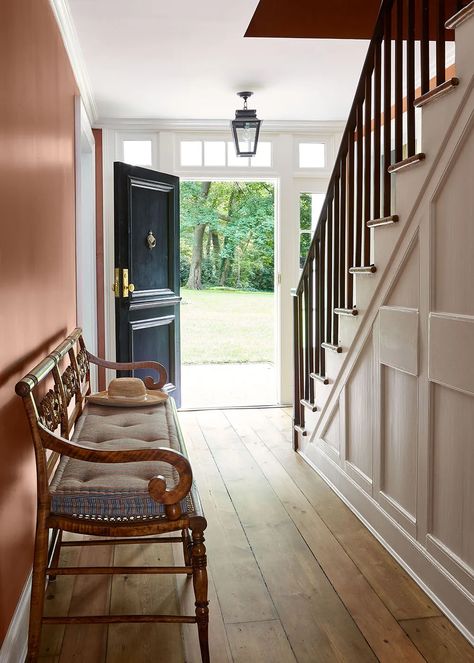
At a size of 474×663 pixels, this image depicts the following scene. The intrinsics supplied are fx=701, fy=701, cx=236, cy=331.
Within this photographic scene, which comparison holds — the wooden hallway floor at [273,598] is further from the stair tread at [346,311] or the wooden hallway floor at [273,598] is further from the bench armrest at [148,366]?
the stair tread at [346,311]

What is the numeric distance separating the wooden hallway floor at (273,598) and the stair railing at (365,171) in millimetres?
940

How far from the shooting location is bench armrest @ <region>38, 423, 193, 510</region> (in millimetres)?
1998

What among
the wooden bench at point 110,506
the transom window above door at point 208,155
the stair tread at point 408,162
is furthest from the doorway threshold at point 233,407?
the wooden bench at point 110,506

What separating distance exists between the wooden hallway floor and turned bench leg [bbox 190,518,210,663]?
123 millimetres

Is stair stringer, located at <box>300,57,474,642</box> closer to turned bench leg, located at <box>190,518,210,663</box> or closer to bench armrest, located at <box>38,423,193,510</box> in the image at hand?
turned bench leg, located at <box>190,518,210,663</box>

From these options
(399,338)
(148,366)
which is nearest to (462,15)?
(399,338)

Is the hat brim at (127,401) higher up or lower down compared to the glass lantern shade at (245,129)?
lower down

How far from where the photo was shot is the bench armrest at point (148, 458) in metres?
2.00

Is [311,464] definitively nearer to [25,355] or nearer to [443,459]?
[443,459]

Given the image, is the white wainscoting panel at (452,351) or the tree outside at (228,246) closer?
the white wainscoting panel at (452,351)

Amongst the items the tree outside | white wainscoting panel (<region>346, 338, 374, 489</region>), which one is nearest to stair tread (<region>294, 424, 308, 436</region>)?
white wainscoting panel (<region>346, 338, 374, 489</region>)

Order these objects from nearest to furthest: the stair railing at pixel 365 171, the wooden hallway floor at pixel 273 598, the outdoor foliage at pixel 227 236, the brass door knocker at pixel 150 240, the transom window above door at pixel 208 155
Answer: the wooden hallway floor at pixel 273 598, the stair railing at pixel 365 171, the brass door knocker at pixel 150 240, the transom window above door at pixel 208 155, the outdoor foliage at pixel 227 236

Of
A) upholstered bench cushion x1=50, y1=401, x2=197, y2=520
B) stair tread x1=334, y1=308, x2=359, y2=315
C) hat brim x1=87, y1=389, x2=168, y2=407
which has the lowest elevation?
upholstered bench cushion x1=50, y1=401, x2=197, y2=520

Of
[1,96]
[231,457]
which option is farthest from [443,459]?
[231,457]
